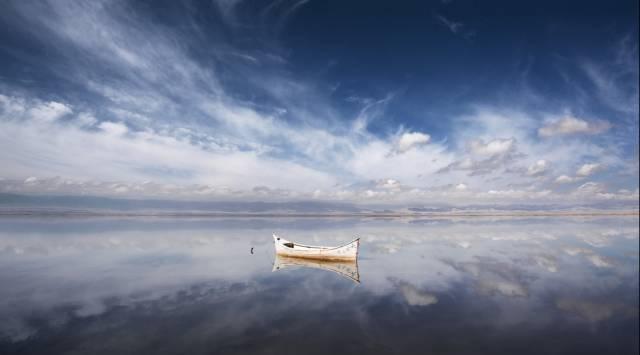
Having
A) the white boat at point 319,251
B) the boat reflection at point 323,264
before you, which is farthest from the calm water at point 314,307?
the white boat at point 319,251

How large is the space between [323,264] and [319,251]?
1.33m

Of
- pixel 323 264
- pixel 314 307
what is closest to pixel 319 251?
pixel 323 264

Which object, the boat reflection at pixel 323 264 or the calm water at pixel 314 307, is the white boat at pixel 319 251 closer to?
the boat reflection at pixel 323 264

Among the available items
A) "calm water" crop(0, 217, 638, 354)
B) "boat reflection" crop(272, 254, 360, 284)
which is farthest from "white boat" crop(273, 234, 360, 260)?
"calm water" crop(0, 217, 638, 354)

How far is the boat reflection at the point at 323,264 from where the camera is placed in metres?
25.8

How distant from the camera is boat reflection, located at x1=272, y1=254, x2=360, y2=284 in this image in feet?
84.6

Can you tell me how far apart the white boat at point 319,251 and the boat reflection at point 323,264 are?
37 cm

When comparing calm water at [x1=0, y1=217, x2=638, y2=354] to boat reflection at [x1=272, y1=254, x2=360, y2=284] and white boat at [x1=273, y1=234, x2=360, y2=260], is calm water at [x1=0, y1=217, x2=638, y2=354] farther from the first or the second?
white boat at [x1=273, y1=234, x2=360, y2=260]

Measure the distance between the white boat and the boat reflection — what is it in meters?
0.37

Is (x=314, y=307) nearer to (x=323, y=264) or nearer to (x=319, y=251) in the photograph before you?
(x=323, y=264)

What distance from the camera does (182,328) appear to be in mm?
12953

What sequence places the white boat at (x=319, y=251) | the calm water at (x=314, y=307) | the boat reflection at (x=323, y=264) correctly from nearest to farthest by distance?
the calm water at (x=314, y=307) → the boat reflection at (x=323, y=264) → the white boat at (x=319, y=251)

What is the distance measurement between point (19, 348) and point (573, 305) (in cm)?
2474

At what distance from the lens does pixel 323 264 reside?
97.3 ft
